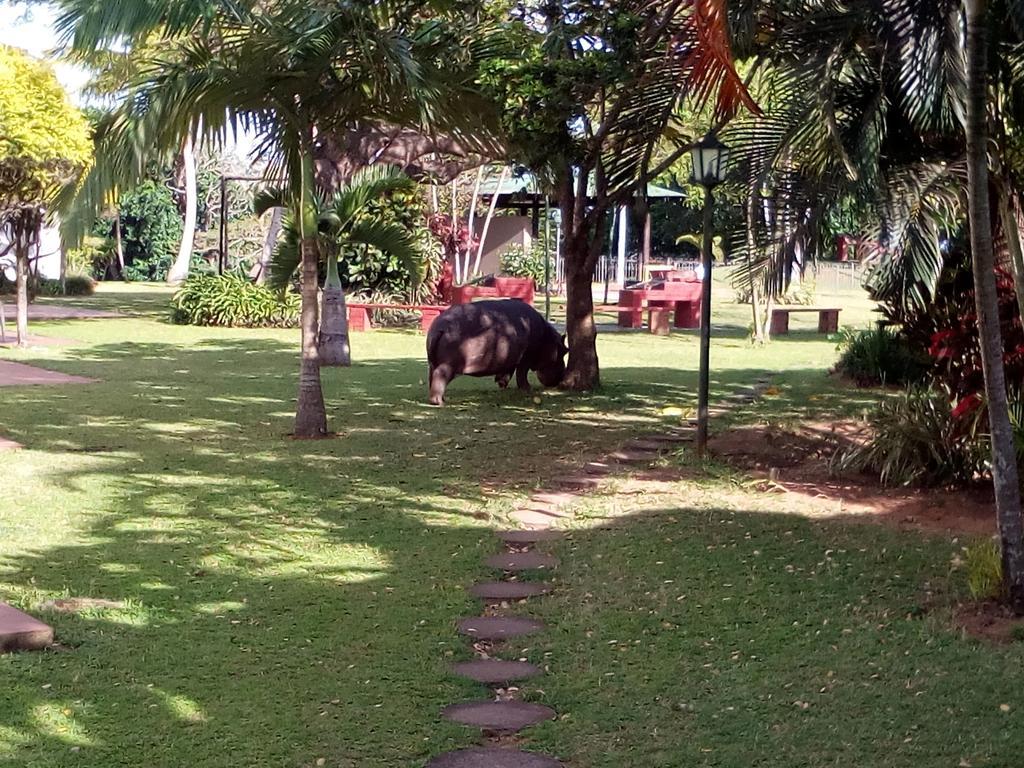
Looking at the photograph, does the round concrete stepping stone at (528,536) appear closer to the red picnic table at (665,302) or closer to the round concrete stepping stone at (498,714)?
the round concrete stepping stone at (498,714)

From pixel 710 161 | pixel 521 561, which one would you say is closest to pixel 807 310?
pixel 710 161

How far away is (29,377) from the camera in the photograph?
52.7 feet

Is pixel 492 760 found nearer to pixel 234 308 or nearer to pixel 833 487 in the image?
pixel 833 487

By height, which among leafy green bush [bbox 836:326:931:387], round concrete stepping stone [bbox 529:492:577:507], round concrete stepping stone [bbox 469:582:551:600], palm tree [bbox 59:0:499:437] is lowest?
round concrete stepping stone [bbox 469:582:551:600]

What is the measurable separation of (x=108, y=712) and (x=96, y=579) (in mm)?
2108

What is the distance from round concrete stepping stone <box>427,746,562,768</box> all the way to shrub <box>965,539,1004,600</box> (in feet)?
8.78

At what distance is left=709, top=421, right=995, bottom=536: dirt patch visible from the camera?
853 centimetres

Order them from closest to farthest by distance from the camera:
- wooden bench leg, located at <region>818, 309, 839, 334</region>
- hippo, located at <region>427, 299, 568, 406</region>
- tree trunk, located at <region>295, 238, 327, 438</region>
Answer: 1. tree trunk, located at <region>295, 238, 327, 438</region>
2. hippo, located at <region>427, 299, 568, 406</region>
3. wooden bench leg, located at <region>818, 309, 839, 334</region>

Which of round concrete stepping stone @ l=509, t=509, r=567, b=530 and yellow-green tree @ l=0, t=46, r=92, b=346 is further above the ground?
yellow-green tree @ l=0, t=46, r=92, b=346

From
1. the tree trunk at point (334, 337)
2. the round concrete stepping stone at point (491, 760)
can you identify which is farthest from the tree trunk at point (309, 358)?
the round concrete stepping stone at point (491, 760)

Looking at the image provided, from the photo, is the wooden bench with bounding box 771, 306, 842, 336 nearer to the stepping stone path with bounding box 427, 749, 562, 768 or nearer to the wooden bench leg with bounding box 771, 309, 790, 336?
the wooden bench leg with bounding box 771, 309, 790, 336

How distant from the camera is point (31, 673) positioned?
5.30 metres

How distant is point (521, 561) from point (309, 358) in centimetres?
475

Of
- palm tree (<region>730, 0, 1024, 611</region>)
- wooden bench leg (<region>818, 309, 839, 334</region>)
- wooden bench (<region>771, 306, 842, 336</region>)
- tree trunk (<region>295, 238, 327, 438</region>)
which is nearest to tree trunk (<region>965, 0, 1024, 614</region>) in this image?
palm tree (<region>730, 0, 1024, 611</region>)
